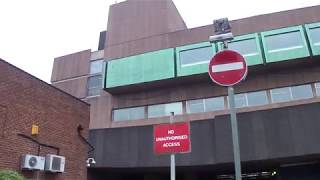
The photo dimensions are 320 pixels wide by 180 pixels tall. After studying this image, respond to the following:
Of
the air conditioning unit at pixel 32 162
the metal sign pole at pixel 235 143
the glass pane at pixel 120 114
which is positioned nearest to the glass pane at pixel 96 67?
the glass pane at pixel 120 114

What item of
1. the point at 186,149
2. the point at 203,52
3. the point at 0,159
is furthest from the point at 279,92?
the point at 186,149

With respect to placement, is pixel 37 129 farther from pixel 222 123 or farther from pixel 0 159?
pixel 222 123

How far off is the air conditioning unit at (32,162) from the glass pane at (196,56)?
15.2 meters

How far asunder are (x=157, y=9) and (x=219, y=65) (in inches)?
1022

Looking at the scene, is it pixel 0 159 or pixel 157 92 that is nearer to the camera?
pixel 0 159

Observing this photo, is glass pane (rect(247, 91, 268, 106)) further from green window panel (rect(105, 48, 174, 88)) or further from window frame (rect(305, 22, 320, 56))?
green window panel (rect(105, 48, 174, 88))

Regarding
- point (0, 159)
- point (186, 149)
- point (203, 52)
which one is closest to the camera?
point (186, 149)

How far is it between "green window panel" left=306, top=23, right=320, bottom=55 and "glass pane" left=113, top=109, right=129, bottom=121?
13.1 metres

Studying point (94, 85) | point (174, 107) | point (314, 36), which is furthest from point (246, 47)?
point (94, 85)

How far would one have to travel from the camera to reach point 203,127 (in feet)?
63.8

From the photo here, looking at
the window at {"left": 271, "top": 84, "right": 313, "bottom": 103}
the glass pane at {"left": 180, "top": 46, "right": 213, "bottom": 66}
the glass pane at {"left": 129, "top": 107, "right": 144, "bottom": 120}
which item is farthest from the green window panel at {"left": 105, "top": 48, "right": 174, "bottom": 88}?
the window at {"left": 271, "top": 84, "right": 313, "bottom": 103}

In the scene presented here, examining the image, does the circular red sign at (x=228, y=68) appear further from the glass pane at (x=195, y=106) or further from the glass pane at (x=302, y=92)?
the glass pane at (x=195, y=106)

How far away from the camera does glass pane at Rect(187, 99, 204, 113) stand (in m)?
26.7

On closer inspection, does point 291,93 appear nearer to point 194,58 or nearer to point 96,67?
point 194,58
